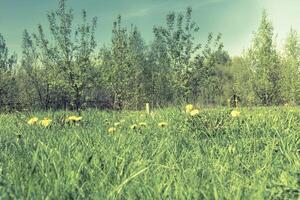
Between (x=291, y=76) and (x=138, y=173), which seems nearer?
(x=138, y=173)

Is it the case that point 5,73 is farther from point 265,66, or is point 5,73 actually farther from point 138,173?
point 138,173

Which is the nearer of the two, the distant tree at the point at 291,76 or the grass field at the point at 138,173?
the grass field at the point at 138,173

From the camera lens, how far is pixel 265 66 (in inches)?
1825

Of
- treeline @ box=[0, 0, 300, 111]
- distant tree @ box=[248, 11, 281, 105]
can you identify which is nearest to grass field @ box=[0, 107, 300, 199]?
treeline @ box=[0, 0, 300, 111]

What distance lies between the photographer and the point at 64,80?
1377 inches

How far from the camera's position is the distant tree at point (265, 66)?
45.8 meters

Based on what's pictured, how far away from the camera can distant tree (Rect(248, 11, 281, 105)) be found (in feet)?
150

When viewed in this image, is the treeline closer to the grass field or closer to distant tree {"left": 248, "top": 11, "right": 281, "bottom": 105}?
distant tree {"left": 248, "top": 11, "right": 281, "bottom": 105}

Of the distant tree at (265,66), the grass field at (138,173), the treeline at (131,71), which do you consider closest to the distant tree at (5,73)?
the treeline at (131,71)

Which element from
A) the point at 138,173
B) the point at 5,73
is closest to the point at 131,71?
the point at 5,73

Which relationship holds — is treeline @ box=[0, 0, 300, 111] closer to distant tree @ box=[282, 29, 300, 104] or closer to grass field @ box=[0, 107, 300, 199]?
distant tree @ box=[282, 29, 300, 104]

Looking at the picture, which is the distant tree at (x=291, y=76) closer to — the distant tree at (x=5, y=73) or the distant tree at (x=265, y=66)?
the distant tree at (x=265, y=66)

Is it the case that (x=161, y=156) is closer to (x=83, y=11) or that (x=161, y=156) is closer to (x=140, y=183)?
(x=140, y=183)

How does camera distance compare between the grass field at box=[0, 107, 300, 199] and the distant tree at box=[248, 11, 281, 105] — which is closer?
the grass field at box=[0, 107, 300, 199]
